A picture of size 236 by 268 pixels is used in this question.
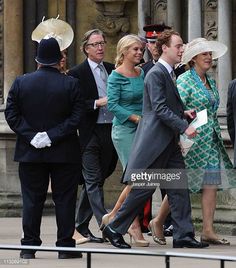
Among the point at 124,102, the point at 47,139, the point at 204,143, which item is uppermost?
the point at 124,102

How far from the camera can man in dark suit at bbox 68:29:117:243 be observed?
15.1 metres

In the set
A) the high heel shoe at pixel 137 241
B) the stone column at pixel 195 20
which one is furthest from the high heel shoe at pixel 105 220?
the stone column at pixel 195 20

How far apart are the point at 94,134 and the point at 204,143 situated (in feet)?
3.49

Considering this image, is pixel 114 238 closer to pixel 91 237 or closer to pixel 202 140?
pixel 91 237

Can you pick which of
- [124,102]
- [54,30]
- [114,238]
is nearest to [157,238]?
[114,238]

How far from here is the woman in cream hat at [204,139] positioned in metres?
14.6

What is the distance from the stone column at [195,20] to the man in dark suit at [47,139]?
362cm

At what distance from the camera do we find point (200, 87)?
48.1ft

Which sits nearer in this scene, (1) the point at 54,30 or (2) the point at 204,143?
(2) the point at 204,143

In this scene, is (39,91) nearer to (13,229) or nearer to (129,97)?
(129,97)

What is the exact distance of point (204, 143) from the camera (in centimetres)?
1471

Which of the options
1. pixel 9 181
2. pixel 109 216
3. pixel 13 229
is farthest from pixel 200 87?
pixel 9 181

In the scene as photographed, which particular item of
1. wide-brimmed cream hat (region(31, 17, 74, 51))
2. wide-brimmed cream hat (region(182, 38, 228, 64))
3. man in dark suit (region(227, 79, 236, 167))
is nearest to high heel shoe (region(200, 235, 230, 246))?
man in dark suit (region(227, 79, 236, 167))

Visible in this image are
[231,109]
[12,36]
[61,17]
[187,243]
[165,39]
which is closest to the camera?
[187,243]
